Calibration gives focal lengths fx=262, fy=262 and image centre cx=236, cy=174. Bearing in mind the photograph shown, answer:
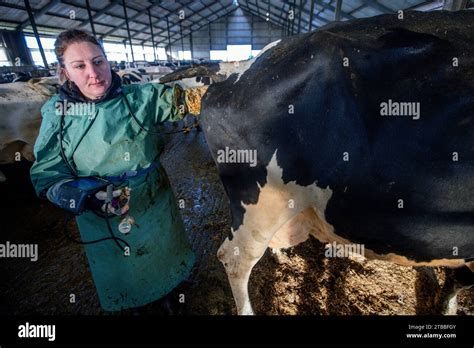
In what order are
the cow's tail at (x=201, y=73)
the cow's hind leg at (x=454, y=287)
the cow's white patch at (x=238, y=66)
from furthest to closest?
the cow's hind leg at (x=454, y=287) → the cow's tail at (x=201, y=73) → the cow's white patch at (x=238, y=66)

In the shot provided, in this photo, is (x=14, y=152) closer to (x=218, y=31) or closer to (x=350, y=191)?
(x=350, y=191)

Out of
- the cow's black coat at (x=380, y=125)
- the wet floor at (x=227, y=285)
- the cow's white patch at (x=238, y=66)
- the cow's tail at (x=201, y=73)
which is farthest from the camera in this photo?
the wet floor at (x=227, y=285)

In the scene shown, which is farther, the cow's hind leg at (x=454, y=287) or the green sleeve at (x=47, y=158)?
the cow's hind leg at (x=454, y=287)

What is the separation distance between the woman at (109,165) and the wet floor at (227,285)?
59cm

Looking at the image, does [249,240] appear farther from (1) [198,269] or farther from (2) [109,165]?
(1) [198,269]

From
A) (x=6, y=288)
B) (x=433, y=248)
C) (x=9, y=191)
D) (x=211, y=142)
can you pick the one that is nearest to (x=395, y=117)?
(x=433, y=248)

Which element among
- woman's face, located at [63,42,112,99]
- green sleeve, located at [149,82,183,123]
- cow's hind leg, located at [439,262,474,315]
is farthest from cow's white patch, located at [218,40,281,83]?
cow's hind leg, located at [439,262,474,315]

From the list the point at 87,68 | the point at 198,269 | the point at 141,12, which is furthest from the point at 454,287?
the point at 141,12

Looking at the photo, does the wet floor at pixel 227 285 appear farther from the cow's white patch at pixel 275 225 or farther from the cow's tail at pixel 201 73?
the cow's tail at pixel 201 73

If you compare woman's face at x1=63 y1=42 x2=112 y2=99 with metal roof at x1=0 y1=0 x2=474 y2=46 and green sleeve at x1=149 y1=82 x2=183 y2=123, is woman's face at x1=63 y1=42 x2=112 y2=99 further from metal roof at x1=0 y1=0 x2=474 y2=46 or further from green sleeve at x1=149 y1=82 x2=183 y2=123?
metal roof at x1=0 y1=0 x2=474 y2=46

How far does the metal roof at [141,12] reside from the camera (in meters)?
11.3

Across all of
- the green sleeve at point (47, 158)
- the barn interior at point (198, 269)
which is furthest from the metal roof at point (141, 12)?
the green sleeve at point (47, 158)

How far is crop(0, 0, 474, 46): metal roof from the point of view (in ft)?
37.0

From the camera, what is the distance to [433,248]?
4.76 ft
